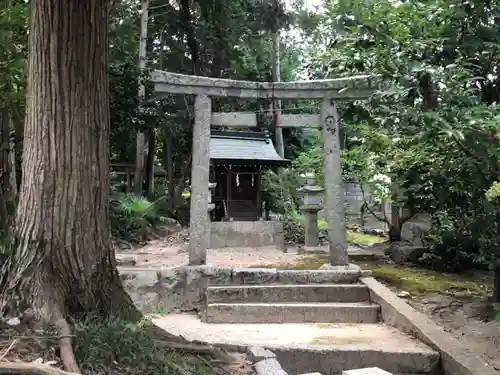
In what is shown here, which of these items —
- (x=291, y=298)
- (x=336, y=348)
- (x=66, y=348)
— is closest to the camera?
(x=66, y=348)

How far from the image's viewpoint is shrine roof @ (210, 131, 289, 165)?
13562 millimetres

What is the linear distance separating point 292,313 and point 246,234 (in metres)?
6.43

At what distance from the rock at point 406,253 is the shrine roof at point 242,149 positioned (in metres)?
5.24

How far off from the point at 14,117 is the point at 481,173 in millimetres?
5551

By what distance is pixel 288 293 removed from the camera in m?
6.84

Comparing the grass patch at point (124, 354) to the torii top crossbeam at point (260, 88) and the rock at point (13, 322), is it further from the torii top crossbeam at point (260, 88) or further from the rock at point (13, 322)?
the torii top crossbeam at point (260, 88)

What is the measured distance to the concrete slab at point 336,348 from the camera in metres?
4.36

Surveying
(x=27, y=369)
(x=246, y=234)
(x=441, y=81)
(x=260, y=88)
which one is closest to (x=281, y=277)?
(x=260, y=88)

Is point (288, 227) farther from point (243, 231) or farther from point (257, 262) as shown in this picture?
point (257, 262)

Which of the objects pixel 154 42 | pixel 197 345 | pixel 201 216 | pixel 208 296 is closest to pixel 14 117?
pixel 201 216

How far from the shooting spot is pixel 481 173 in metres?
4.97

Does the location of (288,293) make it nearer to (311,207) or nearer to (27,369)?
(27,369)

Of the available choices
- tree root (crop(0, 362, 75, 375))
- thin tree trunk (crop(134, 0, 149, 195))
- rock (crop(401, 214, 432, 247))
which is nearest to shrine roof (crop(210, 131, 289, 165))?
thin tree trunk (crop(134, 0, 149, 195))

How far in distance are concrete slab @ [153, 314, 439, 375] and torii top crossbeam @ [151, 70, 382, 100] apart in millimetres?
3639
